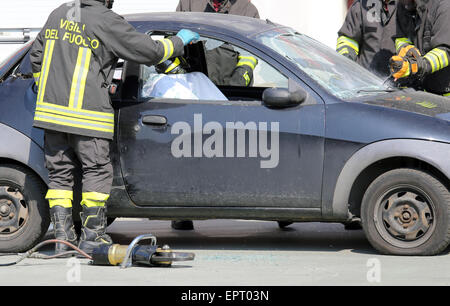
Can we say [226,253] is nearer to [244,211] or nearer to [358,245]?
[244,211]

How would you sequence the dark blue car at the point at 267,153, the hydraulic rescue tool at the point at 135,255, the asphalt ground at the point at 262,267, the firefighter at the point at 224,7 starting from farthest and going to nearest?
the firefighter at the point at 224,7 → the dark blue car at the point at 267,153 → the hydraulic rescue tool at the point at 135,255 → the asphalt ground at the point at 262,267

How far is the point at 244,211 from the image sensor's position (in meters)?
6.48

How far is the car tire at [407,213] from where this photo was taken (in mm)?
6121

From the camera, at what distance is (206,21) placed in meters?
6.86

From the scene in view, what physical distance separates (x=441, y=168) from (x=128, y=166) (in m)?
2.00

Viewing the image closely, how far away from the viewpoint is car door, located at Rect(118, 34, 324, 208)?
20.8ft

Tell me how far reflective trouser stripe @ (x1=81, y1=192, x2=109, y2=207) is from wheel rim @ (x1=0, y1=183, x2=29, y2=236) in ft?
1.76

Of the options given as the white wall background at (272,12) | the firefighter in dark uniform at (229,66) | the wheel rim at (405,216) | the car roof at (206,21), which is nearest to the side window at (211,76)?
the firefighter in dark uniform at (229,66)

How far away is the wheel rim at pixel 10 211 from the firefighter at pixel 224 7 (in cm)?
299

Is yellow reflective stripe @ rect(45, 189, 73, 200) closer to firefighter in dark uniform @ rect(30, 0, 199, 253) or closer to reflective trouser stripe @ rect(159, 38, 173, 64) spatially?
firefighter in dark uniform @ rect(30, 0, 199, 253)

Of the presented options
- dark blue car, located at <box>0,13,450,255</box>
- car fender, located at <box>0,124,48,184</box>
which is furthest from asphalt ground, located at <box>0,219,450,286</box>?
car fender, located at <box>0,124,48,184</box>

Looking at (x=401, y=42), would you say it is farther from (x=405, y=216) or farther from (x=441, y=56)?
(x=405, y=216)

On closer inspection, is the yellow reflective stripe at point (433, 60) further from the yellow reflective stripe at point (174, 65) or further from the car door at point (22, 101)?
the car door at point (22, 101)
